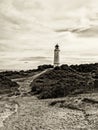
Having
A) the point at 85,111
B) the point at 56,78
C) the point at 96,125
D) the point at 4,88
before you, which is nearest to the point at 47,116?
the point at 85,111

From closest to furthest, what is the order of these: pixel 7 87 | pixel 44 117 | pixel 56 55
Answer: pixel 44 117
pixel 7 87
pixel 56 55

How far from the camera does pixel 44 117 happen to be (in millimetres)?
14805

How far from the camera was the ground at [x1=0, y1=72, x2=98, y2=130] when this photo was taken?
13.0 m

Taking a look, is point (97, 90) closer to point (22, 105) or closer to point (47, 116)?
point (22, 105)

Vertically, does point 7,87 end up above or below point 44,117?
above

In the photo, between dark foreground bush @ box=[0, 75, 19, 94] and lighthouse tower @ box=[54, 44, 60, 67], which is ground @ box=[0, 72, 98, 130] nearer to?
dark foreground bush @ box=[0, 75, 19, 94]

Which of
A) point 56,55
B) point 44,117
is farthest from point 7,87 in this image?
point 56,55

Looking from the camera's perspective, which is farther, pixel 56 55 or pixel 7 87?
pixel 56 55

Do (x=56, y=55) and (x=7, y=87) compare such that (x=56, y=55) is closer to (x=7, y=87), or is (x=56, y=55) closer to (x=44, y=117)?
(x=7, y=87)

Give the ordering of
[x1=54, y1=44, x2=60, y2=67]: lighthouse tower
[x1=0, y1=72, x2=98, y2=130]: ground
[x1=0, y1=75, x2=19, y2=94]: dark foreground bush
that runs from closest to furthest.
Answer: [x1=0, y1=72, x2=98, y2=130]: ground, [x1=0, y1=75, x2=19, y2=94]: dark foreground bush, [x1=54, y1=44, x2=60, y2=67]: lighthouse tower

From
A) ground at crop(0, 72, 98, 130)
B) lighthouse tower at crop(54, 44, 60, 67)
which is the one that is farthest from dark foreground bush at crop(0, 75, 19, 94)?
lighthouse tower at crop(54, 44, 60, 67)

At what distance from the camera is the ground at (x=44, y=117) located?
12992 millimetres

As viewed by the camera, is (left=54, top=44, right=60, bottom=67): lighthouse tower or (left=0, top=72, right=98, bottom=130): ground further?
(left=54, top=44, right=60, bottom=67): lighthouse tower

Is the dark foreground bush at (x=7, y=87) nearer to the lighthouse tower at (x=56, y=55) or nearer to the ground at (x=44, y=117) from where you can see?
the ground at (x=44, y=117)
